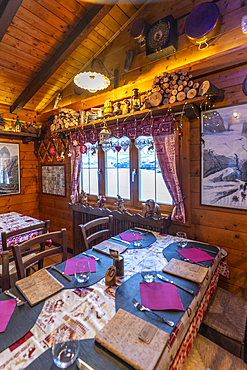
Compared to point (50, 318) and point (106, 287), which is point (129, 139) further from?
point (50, 318)

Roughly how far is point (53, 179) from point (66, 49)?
2.16 metres

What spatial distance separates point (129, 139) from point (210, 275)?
5.64ft

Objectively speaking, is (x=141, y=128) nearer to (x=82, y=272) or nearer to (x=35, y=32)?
(x=82, y=272)

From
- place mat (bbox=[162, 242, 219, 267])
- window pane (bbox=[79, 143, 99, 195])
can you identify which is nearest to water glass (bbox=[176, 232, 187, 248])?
place mat (bbox=[162, 242, 219, 267])

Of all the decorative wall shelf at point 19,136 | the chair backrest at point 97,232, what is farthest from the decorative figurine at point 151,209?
the decorative wall shelf at point 19,136

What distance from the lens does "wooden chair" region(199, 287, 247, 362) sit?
115cm

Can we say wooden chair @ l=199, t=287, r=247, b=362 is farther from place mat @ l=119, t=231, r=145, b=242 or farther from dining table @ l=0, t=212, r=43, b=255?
dining table @ l=0, t=212, r=43, b=255

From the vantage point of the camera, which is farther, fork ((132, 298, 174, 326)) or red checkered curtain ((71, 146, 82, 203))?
red checkered curtain ((71, 146, 82, 203))

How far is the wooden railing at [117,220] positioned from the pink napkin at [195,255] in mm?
532

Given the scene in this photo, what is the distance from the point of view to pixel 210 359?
3.41 ft

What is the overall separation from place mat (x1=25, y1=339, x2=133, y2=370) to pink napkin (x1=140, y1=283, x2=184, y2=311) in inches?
11.4

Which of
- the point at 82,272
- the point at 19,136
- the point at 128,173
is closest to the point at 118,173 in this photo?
the point at 128,173

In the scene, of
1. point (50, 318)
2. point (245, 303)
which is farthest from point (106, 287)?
point (245, 303)

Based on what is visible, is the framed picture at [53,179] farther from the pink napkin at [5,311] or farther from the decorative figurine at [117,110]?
the pink napkin at [5,311]
